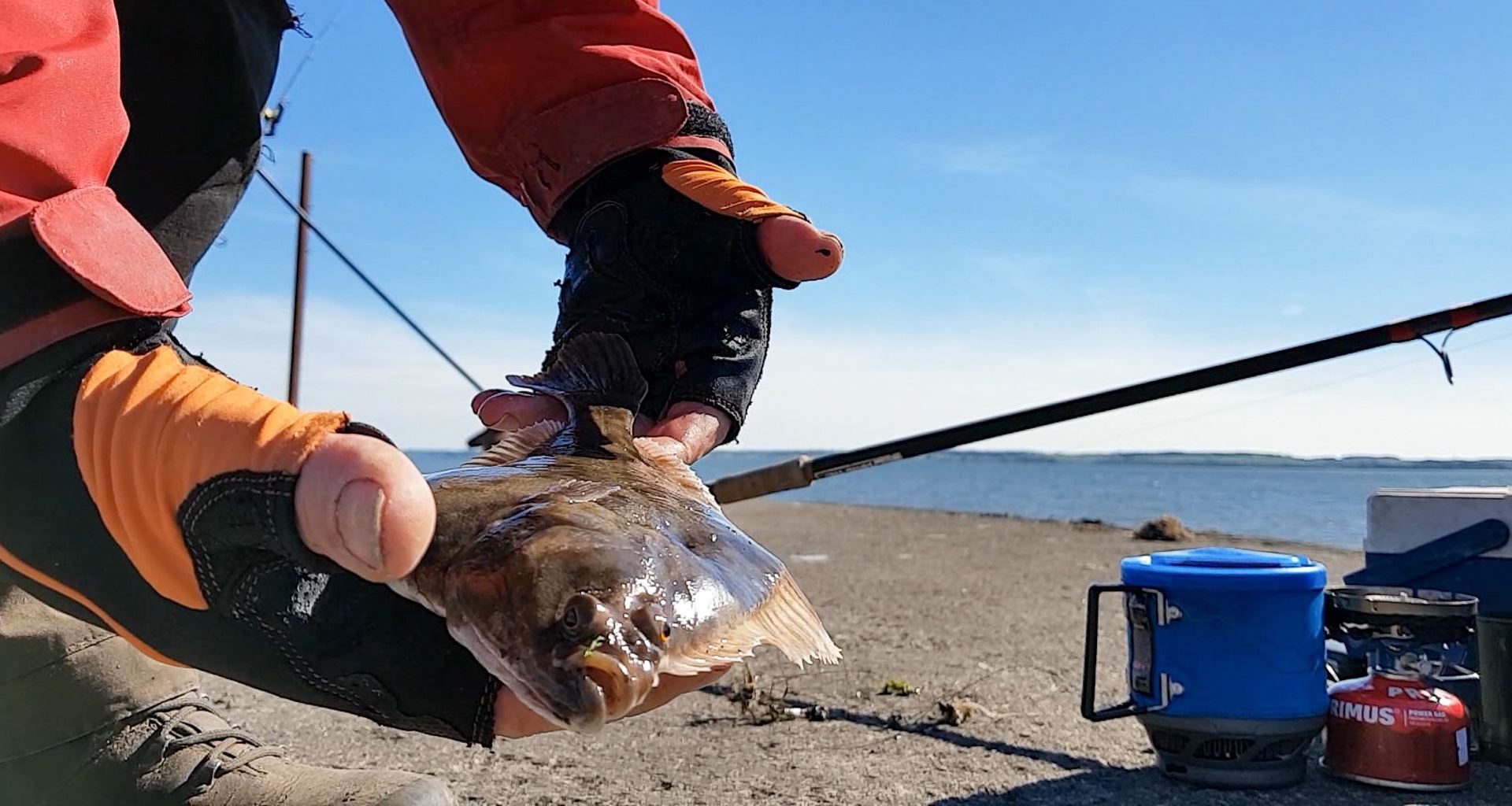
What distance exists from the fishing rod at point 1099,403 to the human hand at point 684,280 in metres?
1.37

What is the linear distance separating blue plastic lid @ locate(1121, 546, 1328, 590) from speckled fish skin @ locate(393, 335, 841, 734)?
5.61 feet

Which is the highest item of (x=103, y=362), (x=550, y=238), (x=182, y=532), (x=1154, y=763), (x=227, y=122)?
(x=227, y=122)

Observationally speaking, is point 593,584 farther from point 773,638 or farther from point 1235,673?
point 1235,673

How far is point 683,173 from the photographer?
2.08 metres

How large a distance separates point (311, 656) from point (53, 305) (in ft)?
1.61

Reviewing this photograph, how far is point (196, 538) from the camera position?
3.34 ft

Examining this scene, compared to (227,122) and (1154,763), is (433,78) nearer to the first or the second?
(227,122)

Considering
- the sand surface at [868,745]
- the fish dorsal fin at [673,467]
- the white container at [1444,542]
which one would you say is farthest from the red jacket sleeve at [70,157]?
the white container at [1444,542]

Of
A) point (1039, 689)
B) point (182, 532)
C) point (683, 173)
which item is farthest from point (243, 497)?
point (1039, 689)

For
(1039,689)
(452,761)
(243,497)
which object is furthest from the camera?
(1039,689)

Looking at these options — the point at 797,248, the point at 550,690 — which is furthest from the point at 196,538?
the point at 797,248

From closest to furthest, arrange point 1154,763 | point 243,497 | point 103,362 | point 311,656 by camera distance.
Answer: point 243,497 → point 103,362 → point 311,656 → point 1154,763

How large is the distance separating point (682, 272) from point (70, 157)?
110cm

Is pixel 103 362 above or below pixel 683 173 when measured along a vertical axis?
below
